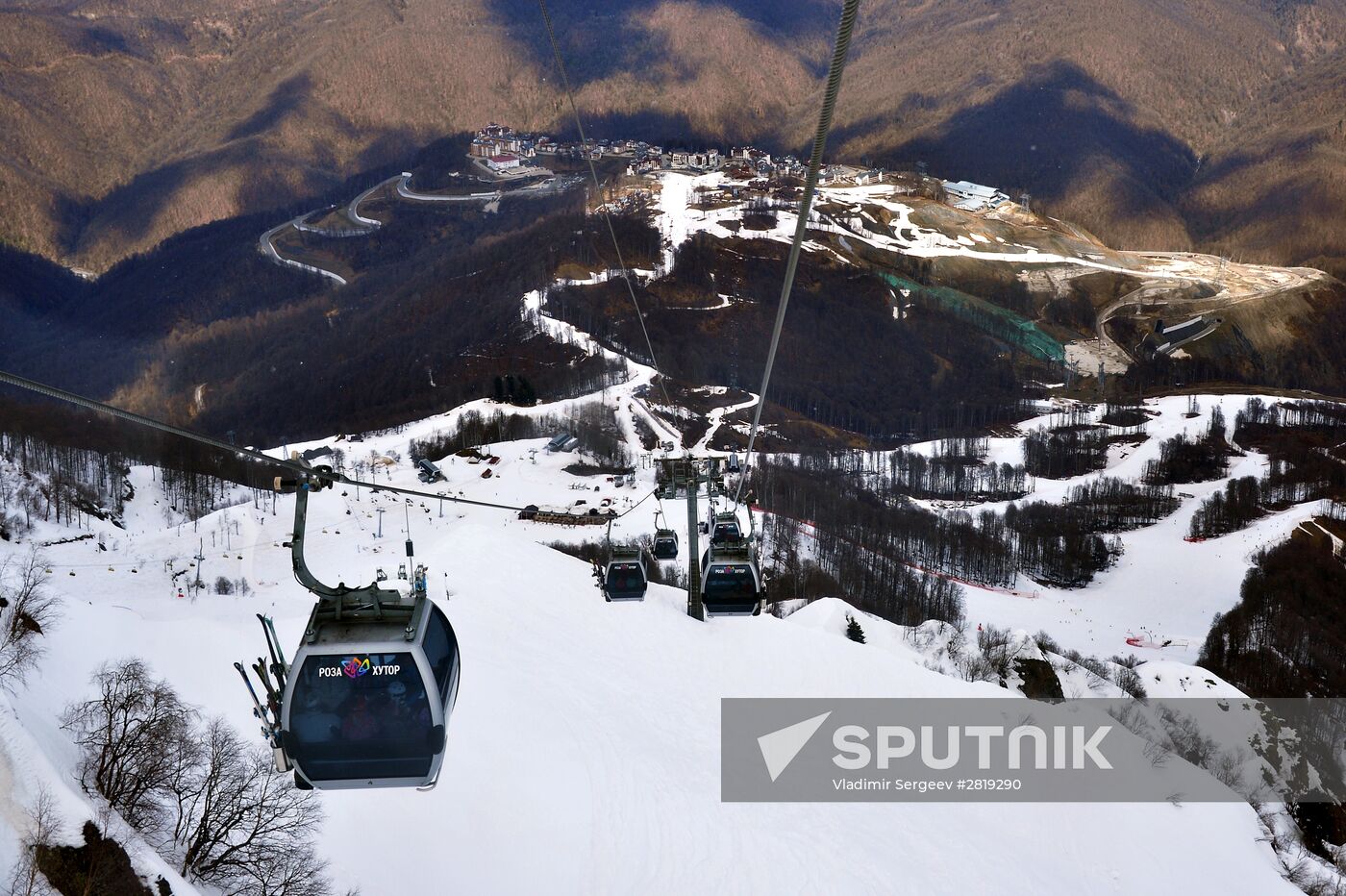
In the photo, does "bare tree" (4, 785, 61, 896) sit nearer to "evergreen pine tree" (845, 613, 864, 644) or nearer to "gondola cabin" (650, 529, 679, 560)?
"gondola cabin" (650, 529, 679, 560)

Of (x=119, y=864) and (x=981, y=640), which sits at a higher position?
(x=119, y=864)

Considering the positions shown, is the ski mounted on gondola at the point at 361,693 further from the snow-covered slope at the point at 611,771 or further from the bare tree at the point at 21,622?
the bare tree at the point at 21,622

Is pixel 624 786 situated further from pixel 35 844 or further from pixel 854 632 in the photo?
pixel 854 632

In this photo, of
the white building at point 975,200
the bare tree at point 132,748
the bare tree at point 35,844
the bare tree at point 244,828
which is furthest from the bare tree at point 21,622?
the white building at point 975,200

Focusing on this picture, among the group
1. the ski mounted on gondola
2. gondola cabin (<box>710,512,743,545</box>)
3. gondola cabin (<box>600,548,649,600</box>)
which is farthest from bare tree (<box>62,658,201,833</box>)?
the ski mounted on gondola

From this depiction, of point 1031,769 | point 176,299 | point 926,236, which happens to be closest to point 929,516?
point 1031,769

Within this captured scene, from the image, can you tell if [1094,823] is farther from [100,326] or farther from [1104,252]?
[100,326]
